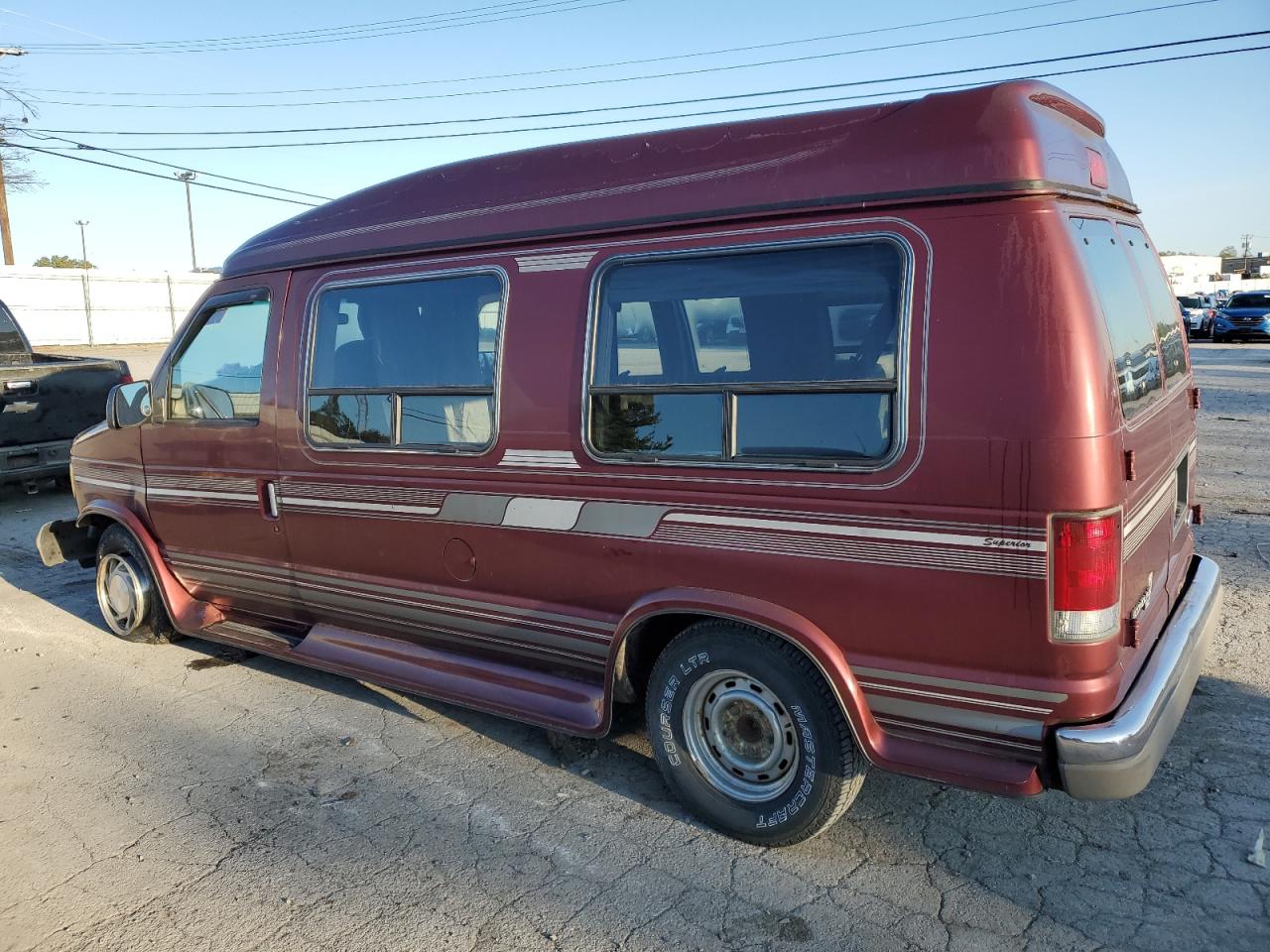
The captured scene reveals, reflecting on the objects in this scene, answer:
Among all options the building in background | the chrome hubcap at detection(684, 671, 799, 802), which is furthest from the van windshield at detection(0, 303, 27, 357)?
the building in background

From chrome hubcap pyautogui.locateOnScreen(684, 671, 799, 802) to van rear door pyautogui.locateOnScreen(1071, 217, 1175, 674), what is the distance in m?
1.12

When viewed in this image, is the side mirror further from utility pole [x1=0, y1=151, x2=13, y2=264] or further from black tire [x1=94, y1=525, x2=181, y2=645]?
utility pole [x1=0, y1=151, x2=13, y2=264]

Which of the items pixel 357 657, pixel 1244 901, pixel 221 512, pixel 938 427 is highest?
pixel 938 427

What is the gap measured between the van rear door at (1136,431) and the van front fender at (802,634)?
798mm

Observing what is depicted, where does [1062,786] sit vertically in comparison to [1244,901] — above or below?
above

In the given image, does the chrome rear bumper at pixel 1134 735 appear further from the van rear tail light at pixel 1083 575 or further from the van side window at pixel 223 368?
the van side window at pixel 223 368

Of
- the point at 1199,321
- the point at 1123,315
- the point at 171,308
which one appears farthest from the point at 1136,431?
the point at 171,308

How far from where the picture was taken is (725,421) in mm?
3369

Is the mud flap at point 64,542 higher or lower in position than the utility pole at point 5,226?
lower

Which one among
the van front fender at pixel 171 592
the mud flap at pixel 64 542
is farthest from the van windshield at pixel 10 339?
the van front fender at pixel 171 592

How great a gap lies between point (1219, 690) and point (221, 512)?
500 centimetres

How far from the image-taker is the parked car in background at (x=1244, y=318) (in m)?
28.6

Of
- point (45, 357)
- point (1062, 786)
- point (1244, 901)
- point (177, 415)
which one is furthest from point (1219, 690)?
point (45, 357)

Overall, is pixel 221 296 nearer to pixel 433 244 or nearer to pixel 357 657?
pixel 433 244
